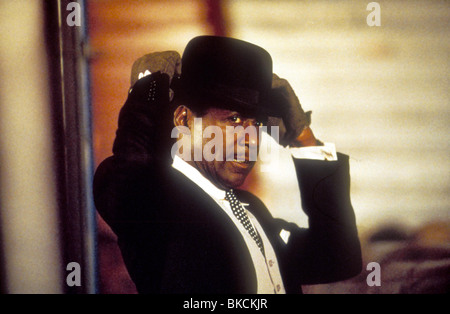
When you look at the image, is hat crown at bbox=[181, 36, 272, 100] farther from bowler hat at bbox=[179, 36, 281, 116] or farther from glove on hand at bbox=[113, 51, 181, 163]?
glove on hand at bbox=[113, 51, 181, 163]

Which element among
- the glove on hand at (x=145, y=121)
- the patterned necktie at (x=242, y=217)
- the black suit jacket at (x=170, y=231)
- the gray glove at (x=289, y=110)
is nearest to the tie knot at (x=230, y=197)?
the patterned necktie at (x=242, y=217)

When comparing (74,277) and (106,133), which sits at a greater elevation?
(106,133)

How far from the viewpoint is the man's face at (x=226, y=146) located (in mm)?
1396

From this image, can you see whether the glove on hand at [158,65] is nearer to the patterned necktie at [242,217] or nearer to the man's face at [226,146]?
the man's face at [226,146]

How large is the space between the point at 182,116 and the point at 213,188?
1.14 feet

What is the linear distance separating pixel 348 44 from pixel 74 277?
1.95m

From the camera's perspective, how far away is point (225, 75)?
1357 mm

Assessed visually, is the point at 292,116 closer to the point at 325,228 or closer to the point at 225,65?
the point at 225,65

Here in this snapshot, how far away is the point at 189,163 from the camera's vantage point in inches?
55.7

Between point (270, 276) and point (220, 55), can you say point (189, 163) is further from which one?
point (270, 276)

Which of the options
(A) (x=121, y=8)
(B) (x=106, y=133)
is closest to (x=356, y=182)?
(B) (x=106, y=133)

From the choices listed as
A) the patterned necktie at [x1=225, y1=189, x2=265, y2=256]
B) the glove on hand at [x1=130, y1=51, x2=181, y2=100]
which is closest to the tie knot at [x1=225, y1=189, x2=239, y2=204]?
the patterned necktie at [x1=225, y1=189, x2=265, y2=256]

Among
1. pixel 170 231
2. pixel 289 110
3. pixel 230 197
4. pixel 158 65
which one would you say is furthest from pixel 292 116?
pixel 170 231

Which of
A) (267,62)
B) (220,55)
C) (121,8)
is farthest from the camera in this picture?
(121,8)
